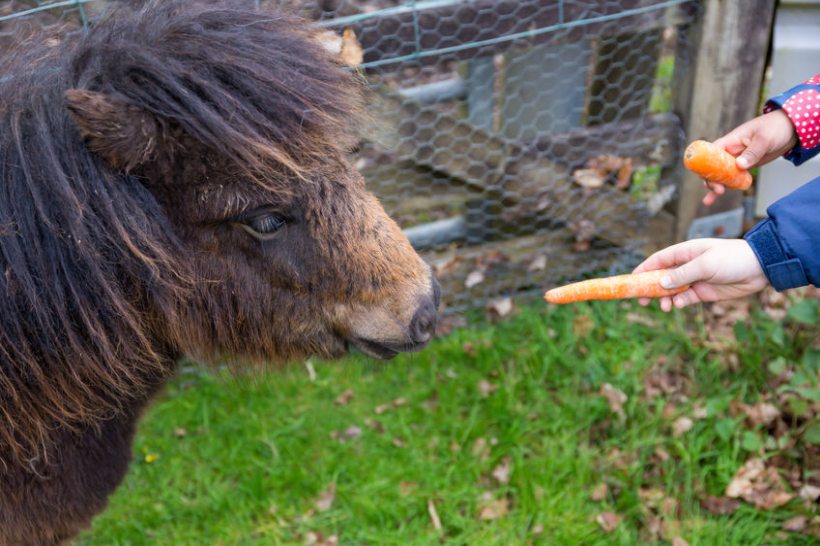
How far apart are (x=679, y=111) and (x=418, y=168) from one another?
139 centimetres

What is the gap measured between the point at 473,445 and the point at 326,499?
28.4 inches

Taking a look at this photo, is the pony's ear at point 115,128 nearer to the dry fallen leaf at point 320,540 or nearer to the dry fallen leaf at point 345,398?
the dry fallen leaf at point 320,540

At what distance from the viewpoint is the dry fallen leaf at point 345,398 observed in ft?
11.9

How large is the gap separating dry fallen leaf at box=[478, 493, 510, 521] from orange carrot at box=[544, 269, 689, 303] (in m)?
1.17

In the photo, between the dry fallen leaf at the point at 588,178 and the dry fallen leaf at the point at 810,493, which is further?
the dry fallen leaf at the point at 588,178

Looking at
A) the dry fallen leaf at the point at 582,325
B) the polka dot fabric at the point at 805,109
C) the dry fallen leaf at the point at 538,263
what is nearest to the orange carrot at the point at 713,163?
the polka dot fabric at the point at 805,109

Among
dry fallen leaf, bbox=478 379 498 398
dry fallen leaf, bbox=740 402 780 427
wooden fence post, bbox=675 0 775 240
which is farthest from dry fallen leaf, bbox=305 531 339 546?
wooden fence post, bbox=675 0 775 240

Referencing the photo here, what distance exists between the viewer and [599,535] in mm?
2902

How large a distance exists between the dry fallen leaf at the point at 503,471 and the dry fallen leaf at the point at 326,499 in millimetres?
726

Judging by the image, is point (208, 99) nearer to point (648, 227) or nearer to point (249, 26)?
point (249, 26)

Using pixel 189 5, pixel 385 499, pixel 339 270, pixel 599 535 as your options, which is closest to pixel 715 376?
pixel 599 535

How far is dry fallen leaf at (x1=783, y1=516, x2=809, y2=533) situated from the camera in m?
2.77

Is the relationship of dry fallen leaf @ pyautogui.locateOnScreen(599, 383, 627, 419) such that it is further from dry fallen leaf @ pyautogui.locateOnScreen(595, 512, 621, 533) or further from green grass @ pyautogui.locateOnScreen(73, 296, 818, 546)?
dry fallen leaf @ pyautogui.locateOnScreen(595, 512, 621, 533)

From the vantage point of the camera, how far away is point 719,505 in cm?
291
